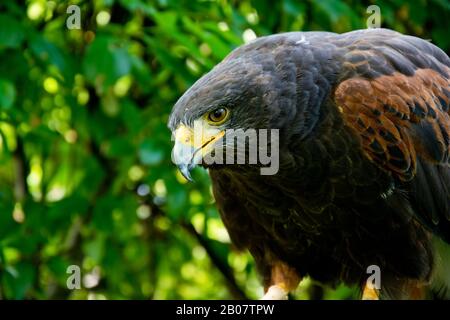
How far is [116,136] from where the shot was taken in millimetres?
6266

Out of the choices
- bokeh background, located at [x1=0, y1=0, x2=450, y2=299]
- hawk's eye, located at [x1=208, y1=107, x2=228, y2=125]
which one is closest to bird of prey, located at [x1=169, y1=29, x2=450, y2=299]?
hawk's eye, located at [x1=208, y1=107, x2=228, y2=125]

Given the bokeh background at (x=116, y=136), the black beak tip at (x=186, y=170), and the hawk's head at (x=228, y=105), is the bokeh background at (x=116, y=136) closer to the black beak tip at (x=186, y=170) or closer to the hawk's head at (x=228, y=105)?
the hawk's head at (x=228, y=105)

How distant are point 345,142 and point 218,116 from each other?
0.68 meters

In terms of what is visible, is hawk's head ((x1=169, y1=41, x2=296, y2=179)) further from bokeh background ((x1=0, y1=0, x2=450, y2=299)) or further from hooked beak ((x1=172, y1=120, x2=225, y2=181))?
bokeh background ((x1=0, y1=0, x2=450, y2=299))

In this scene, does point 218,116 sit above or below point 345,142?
above

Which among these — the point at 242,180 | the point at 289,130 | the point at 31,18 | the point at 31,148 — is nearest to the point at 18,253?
the point at 31,148

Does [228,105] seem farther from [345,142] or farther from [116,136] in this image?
[116,136]

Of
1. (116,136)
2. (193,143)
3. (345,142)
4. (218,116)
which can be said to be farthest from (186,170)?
(116,136)

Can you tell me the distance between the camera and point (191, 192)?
21.4ft

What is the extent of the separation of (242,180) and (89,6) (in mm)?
2210

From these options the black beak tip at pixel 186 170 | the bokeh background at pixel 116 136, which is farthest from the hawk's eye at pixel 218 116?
the bokeh background at pixel 116 136

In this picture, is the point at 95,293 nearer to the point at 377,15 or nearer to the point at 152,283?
the point at 152,283

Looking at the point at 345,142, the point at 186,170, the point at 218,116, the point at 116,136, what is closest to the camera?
the point at 186,170

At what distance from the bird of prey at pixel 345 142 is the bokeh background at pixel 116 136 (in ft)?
2.57
